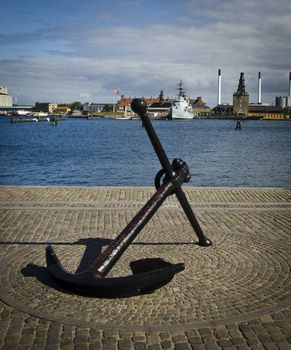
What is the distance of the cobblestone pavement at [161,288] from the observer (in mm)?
4258

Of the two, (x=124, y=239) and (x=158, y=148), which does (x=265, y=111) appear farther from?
(x=124, y=239)

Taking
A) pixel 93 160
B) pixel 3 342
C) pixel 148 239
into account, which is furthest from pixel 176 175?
pixel 93 160

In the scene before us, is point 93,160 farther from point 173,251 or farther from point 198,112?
point 198,112

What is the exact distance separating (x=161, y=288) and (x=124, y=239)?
2.84ft

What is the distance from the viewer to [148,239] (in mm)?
7555

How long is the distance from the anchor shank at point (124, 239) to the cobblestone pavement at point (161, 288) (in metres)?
0.47

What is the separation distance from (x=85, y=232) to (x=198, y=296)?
11.1 feet

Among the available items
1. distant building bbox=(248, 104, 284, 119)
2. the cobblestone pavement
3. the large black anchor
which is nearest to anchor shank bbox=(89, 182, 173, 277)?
the large black anchor

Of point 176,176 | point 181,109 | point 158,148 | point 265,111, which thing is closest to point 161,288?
point 176,176

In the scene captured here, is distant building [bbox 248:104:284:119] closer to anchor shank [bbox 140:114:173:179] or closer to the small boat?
the small boat

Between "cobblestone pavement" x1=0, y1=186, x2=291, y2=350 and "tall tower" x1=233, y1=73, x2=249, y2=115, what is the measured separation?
142 metres

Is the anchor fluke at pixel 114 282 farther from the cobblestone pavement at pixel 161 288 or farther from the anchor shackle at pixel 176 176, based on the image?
the anchor shackle at pixel 176 176

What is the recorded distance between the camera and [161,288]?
5410 millimetres

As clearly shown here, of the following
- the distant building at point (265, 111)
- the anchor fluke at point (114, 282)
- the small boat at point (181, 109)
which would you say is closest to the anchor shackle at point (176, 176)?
the anchor fluke at point (114, 282)
